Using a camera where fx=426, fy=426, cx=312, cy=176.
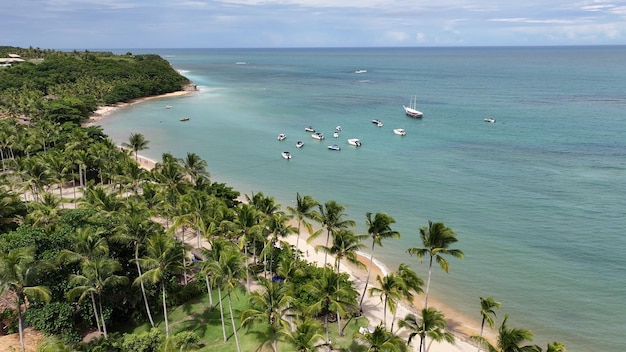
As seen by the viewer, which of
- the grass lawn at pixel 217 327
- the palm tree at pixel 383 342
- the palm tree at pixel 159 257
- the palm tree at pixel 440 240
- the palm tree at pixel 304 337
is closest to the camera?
the palm tree at pixel 304 337

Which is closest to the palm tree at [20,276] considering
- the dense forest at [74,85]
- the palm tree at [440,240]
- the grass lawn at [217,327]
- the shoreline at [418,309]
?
the grass lawn at [217,327]

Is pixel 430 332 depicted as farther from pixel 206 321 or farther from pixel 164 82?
pixel 164 82

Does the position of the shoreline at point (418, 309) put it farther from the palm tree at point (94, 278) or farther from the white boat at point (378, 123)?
the white boat at point (378, 123)

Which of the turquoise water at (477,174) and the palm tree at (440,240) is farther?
the turquoise water at (477,174)

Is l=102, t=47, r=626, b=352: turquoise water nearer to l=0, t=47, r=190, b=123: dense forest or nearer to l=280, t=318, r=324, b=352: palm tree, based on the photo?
l=0, t=47, r=190, b=123: dense forest

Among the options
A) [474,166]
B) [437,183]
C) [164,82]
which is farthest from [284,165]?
[164,82]

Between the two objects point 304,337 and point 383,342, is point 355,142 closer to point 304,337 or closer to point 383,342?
point 383,342
